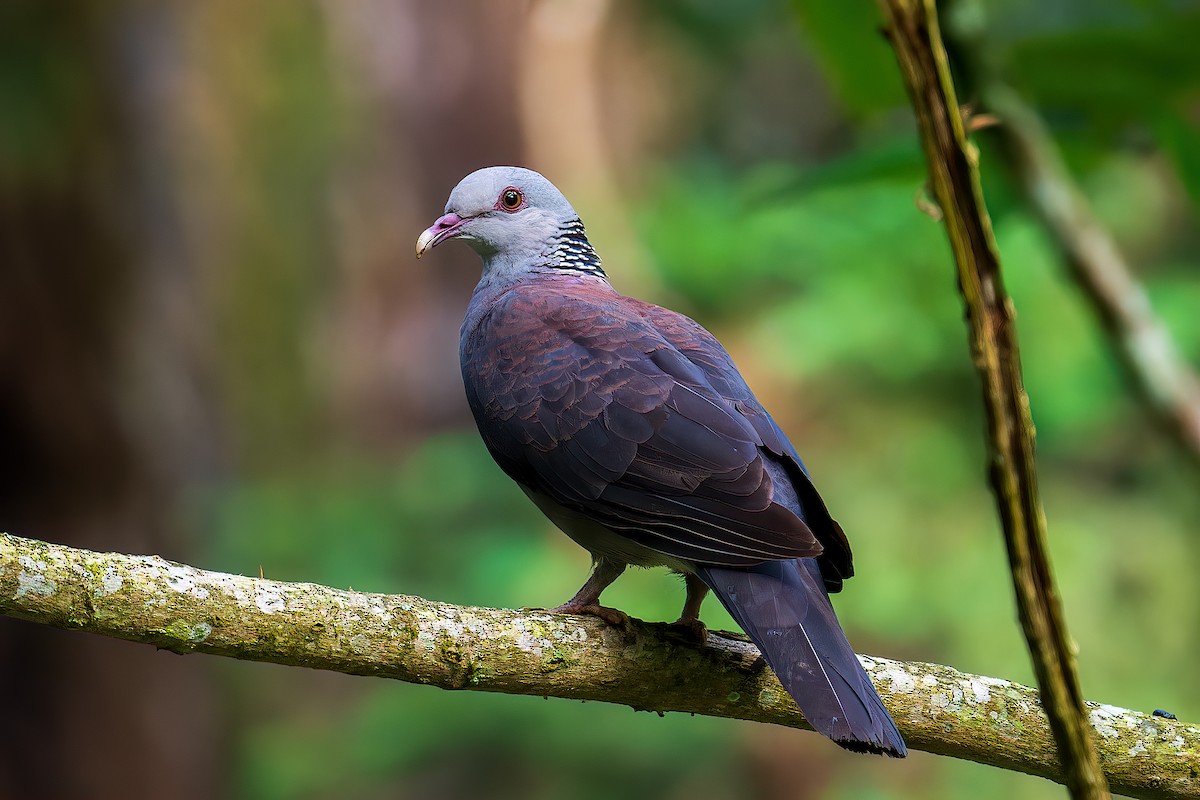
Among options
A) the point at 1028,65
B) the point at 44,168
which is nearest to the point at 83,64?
the point at 44,168

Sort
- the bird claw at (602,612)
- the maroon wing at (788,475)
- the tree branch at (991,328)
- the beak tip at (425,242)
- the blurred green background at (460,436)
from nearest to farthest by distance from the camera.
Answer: the tree branch at (991,328), the bird claw at (602,612), the maroon wing at (788,475), the beak tip at (425,242), the blurred green background at (460,436)

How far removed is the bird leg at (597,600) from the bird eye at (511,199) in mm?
1321

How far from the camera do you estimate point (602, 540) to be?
3.30 meters

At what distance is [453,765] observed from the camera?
818 cm

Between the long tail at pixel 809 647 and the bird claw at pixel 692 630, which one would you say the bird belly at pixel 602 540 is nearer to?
the bird claw at pixel 692 630

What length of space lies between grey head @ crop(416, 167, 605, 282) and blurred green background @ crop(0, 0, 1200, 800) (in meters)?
1.96

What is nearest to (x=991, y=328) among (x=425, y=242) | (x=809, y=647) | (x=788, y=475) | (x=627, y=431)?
(x=809, y=647)

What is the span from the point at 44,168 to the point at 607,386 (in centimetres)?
477

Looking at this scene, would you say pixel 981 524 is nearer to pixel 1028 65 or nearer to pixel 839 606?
pixel 839 606

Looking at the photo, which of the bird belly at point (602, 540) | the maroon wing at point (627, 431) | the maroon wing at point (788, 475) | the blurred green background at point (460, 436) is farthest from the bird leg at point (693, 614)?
the blurred green background at point (460, 436)

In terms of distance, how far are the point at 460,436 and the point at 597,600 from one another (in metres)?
4.19

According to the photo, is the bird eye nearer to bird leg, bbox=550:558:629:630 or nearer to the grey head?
the grey head

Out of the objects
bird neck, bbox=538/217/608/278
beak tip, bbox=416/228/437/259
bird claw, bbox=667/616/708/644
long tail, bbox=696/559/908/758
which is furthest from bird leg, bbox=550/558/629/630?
beak tip, bbox=416/228/437/259

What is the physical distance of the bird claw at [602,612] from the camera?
3002mm
